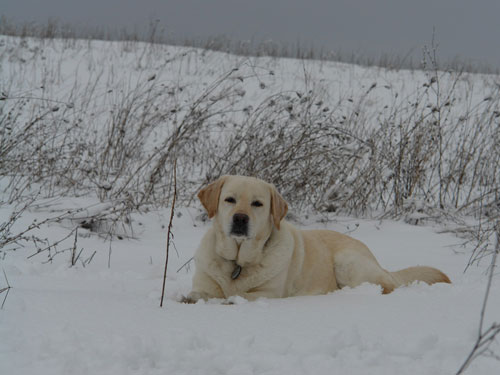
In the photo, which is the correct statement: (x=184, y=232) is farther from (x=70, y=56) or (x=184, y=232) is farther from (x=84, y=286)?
(x=70, y=56)

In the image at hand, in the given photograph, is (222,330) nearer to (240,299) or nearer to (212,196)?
(240,299)

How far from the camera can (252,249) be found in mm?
3164

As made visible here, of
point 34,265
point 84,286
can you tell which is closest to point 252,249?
point 84,286

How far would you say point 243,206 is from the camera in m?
3.08

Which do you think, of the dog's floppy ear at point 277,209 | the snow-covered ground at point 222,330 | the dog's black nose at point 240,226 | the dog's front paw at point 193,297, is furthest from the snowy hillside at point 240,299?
the dog's floppy ear at point 277,209

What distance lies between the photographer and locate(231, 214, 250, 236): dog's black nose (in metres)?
3.02

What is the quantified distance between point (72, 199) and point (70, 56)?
10.1 meters

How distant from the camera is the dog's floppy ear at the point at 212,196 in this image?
10.5 ft

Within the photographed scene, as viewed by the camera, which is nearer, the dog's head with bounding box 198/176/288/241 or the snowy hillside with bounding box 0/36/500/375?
the snowy hillside with bounding box 0/36/500/375

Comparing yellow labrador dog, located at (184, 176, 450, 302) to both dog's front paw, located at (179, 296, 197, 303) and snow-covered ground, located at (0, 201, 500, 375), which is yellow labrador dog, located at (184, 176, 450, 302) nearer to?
dog's front paw, located at (179, 296, 197, 303)

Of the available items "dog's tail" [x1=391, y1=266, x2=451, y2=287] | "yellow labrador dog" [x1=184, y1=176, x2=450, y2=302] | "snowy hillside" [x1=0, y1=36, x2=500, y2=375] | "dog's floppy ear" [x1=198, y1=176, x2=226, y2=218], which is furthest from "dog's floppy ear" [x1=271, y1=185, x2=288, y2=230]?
"dog's tail" [x1=391, y1=266, x2=451, y2=287]

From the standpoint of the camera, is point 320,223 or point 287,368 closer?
point 287,368

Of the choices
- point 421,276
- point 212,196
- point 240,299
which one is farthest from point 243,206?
point 421,276

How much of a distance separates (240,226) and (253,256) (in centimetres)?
→ 28
